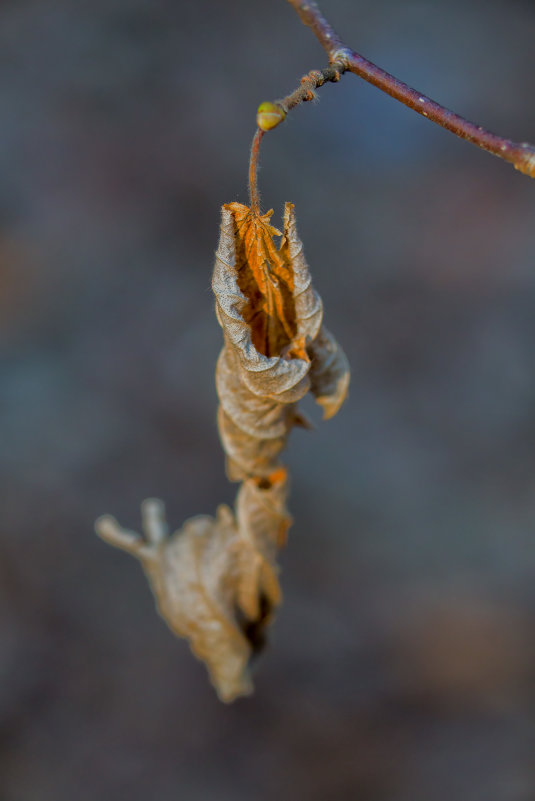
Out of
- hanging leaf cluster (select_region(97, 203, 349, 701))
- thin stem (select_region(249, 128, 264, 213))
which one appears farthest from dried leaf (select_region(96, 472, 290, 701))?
thin stem (select_region(249, 128, 264, 213))

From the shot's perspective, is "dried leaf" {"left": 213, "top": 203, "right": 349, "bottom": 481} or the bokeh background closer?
"dried leaf" {"left": 213, "top": 203, "right": 349, "bottom": 481}

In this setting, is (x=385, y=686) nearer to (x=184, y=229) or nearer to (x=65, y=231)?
(x=184, y=229)

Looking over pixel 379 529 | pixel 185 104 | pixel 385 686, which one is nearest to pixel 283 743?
pixel 385 686

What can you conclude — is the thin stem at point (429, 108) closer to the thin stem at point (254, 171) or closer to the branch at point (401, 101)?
the branch at point (401, 101)

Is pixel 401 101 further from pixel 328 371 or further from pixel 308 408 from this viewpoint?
pixel 308 408

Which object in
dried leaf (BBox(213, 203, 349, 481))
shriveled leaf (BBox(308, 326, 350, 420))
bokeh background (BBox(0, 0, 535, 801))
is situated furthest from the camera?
bokeh background (BBox(0, 0, 535, 801))

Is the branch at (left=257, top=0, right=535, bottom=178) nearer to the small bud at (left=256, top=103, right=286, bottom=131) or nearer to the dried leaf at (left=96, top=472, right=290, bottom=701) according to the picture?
the small bud at (left=256, top=103, right=286, bottom=131)
